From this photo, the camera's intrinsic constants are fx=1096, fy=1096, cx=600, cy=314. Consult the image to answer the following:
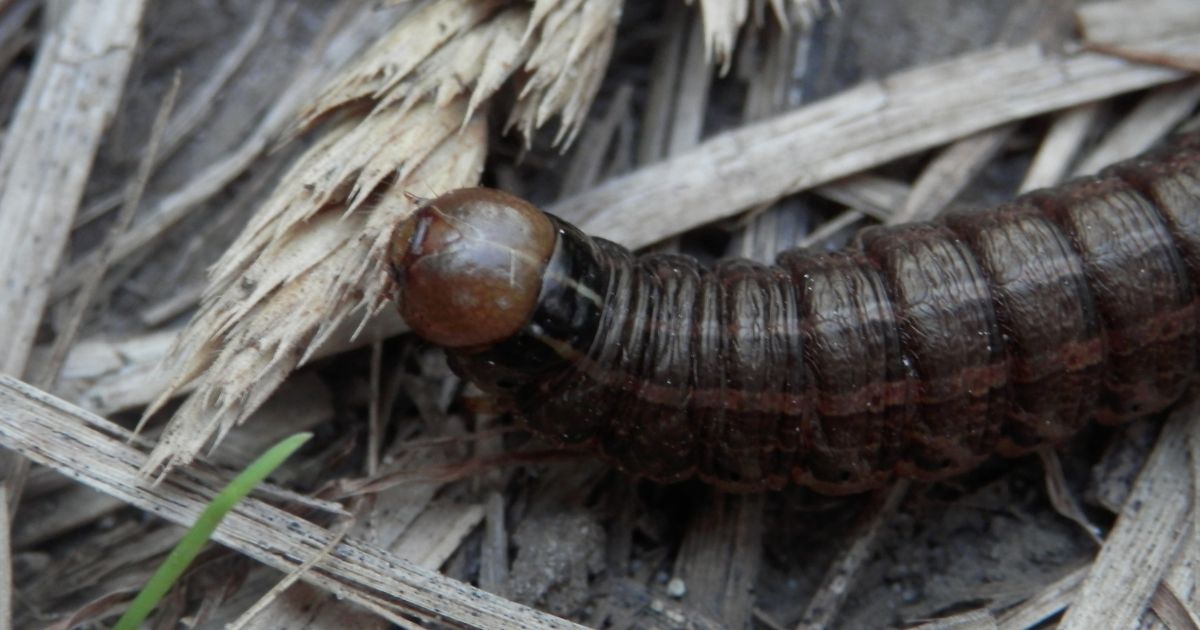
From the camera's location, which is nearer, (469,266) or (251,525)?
(469,266)

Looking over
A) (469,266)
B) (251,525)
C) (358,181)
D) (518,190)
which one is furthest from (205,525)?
(518,190)

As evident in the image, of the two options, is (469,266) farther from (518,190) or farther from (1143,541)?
(1143,541)

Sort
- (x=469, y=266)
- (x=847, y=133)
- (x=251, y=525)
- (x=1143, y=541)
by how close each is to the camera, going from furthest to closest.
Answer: (x=847, y=133), (x=1143, y=541), (x=251, y=525), (x=469, y=266)

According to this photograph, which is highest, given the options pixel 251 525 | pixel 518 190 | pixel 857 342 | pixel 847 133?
pixel 847 133

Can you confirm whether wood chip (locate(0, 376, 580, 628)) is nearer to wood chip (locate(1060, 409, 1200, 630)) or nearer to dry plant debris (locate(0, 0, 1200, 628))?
dry plant debris (locate(0, 0, 1200, 628))

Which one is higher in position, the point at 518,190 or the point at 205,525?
the point at 518,190

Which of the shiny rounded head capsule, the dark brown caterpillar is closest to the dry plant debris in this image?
the shiny rounded head capsule
